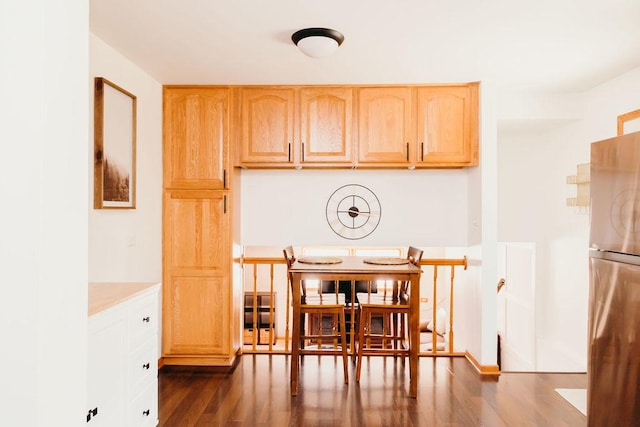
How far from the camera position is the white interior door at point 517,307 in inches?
190

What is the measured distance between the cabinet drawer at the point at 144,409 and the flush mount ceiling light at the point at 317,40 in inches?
88.1

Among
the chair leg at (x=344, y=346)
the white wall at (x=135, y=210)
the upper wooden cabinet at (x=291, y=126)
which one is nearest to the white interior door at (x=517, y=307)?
the chair leg at (x=344, y=346)

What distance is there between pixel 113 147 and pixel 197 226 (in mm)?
1092

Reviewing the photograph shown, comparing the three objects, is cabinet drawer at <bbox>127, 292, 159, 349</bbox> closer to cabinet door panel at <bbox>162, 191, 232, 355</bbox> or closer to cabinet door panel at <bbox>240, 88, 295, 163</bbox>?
cabinet door panel at <bbox>162, 191, 232, 355</bbox>

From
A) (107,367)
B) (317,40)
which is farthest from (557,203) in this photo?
(107,367)

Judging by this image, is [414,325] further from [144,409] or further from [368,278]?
[144,409]

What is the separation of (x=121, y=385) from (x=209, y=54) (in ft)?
7.29

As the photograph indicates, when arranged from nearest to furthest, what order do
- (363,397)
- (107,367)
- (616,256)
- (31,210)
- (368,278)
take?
1. (31,210)
2. (107,367)
3. (616,256)
4. (363,397)
5. (368,278)

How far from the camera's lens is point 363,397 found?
3.08m

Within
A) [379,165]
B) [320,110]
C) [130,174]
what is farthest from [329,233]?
[130,174]

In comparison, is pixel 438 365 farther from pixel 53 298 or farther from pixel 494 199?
pixel 53 298

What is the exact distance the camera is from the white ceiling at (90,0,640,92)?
2.33m

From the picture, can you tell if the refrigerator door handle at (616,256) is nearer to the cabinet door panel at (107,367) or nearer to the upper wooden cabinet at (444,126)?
the upper wooden cabinet at (444,126)

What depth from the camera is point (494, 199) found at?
3.59 meters
